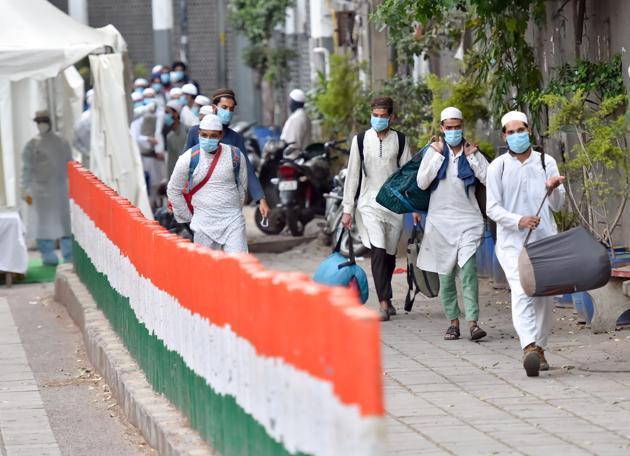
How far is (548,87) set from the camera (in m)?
12.2

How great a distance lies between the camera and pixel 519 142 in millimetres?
9531

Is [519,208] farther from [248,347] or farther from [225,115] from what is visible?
[248,347]

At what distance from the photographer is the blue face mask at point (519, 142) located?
9516mm

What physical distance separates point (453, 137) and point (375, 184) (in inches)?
59.7

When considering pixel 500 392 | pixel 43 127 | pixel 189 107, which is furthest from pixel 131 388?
pixel 189 107

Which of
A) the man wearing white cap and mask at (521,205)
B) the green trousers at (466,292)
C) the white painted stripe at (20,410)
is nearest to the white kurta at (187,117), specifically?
the white painted stripe at (20,410)

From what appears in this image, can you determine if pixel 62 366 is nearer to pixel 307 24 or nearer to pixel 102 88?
pixel 102 88

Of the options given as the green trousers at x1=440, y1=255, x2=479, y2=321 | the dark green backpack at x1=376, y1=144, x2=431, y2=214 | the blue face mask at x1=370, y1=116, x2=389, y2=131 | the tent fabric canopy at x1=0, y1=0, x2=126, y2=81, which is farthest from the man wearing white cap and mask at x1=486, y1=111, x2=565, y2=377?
the tent fabric canopy at x1=0, y1=0, x2=126, y2=81

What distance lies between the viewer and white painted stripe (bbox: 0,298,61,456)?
8875mm

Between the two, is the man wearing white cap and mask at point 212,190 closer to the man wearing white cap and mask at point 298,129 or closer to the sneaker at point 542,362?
the sneaker at point 542,362

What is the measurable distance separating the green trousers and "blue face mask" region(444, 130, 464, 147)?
786 mm

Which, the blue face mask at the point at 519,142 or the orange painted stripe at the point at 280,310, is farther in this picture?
the blue face mask at the point at 519,142

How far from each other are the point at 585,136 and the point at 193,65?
28582mm

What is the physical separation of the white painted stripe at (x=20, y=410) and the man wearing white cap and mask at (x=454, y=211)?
289cm
